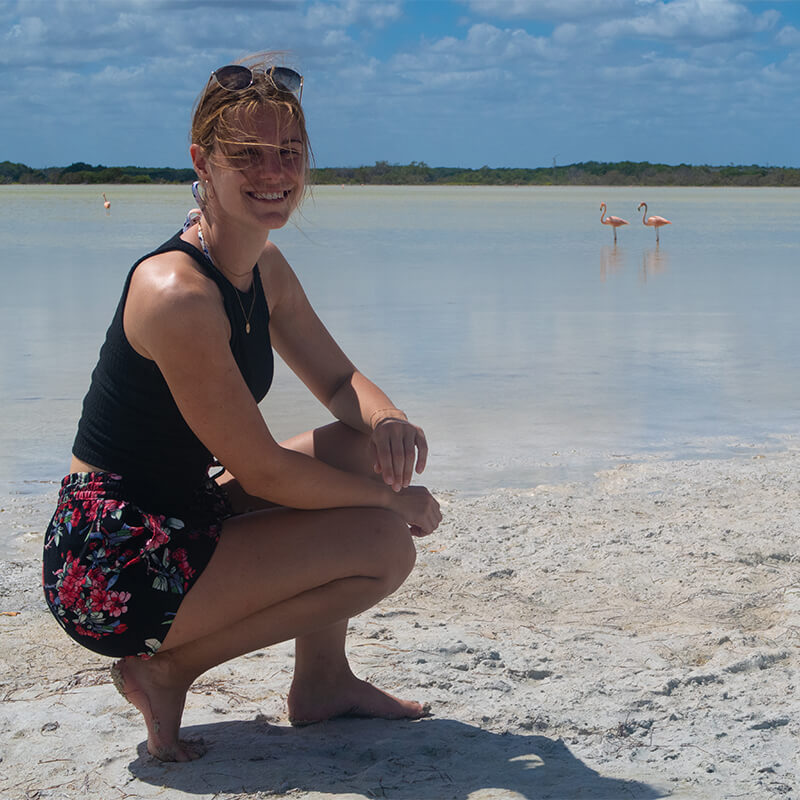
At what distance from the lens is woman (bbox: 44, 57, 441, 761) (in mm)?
1852

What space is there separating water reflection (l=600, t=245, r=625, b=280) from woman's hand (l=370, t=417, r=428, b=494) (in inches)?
389

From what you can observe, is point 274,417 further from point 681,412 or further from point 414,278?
point 414,278

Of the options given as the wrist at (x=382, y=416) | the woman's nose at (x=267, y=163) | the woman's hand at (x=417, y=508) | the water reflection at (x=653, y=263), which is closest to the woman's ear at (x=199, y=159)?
the woman's nose at (x=267, y=163)

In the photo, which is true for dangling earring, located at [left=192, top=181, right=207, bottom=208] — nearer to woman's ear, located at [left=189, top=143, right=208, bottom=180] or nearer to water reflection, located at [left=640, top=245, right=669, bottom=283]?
woman's ear, located at [left=189, top=143, right=208, bottom=180]

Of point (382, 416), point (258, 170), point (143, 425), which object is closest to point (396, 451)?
point (382, 416)

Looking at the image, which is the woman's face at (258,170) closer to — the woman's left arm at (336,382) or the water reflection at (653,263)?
the woman's left arm at (336,382)

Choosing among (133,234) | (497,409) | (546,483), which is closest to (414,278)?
(497,409)

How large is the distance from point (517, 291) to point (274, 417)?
217 inches

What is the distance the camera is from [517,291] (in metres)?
10.0

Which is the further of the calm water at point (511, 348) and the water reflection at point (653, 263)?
the water reflection at point (653, 263)

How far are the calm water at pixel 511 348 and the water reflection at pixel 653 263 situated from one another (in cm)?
5

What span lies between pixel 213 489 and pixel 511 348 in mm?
4894

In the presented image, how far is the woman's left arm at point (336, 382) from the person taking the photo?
2.11 meters

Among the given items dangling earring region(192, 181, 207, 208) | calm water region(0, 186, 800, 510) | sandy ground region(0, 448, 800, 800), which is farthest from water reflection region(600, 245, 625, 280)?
dangling earring region(192, 181, 207, 208)
